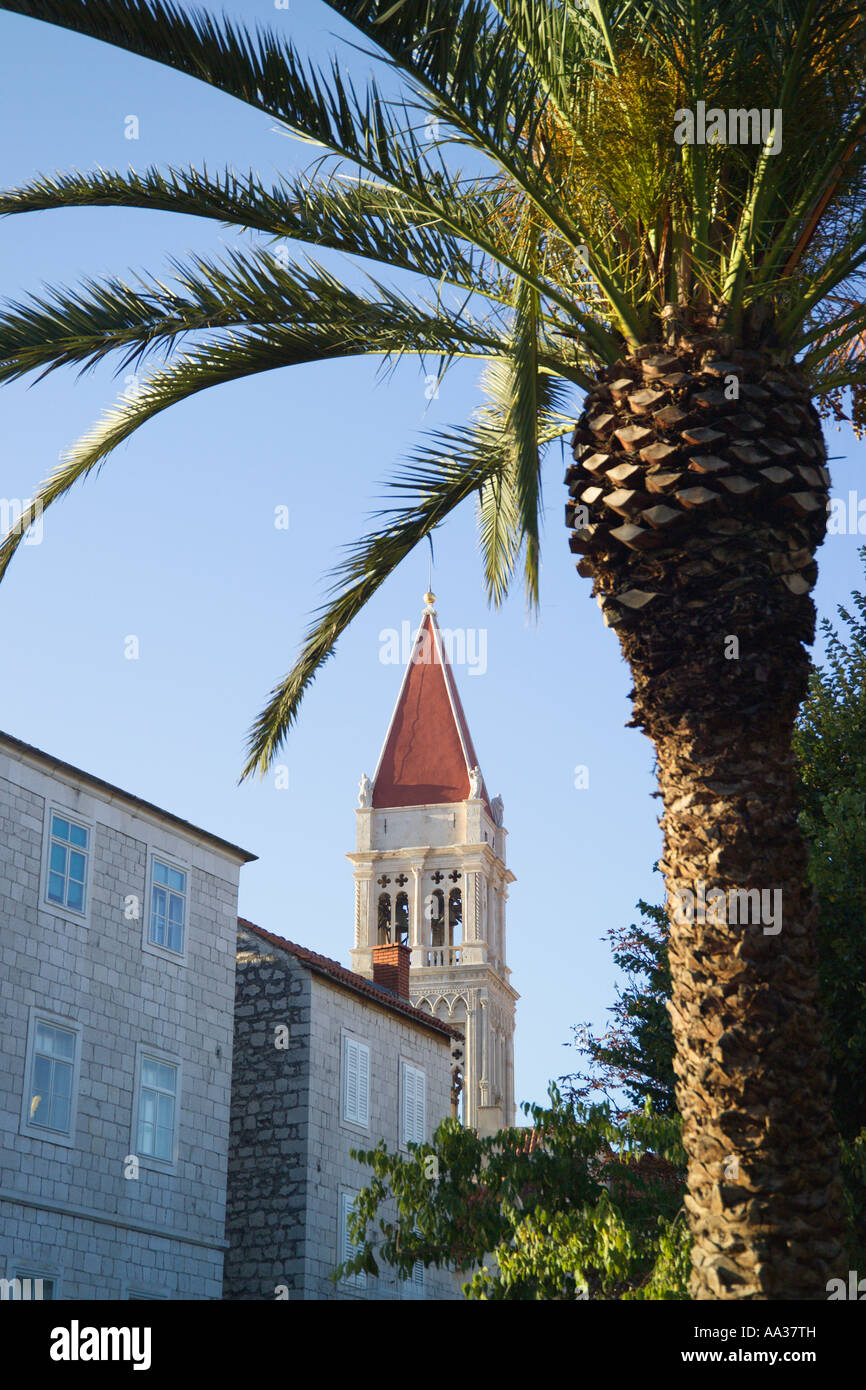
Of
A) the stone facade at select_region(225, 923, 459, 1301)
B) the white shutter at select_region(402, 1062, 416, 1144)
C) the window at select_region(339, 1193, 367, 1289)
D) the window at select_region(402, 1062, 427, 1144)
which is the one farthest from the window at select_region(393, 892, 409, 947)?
the window at select_region(339, 1193, 367, 1289)

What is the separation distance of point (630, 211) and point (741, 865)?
3.64 m

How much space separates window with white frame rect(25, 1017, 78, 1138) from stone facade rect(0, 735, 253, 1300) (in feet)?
0.15

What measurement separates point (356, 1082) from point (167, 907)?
19.3 ft

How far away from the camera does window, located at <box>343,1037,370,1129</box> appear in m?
27.0

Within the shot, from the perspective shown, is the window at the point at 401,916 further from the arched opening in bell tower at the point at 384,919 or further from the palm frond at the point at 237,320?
the palm frond at the point at 237,320

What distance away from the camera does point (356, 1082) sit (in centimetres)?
2747

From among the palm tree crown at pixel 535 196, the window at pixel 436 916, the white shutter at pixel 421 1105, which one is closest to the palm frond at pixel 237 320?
the palm tree crown at pixel 535 196

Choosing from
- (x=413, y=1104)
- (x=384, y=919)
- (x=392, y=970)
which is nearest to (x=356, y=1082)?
(x=413, y=1104)

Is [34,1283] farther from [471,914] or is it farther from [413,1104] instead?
[471,914]

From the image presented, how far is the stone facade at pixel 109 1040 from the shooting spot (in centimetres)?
2009

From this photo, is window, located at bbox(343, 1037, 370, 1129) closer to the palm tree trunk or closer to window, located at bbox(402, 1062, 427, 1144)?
window, located at bbox(402, 1062, 427, 1144)

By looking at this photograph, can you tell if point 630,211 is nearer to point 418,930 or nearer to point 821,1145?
point 821,1145
